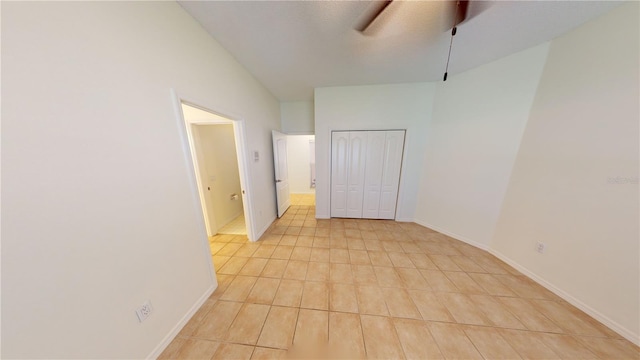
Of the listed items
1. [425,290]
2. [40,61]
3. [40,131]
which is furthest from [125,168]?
[425,290]

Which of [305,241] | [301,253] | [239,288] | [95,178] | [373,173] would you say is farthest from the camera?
[373,173]

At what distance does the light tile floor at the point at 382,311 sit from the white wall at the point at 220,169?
92 centimetres

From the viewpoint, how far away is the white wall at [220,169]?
270 centimetres

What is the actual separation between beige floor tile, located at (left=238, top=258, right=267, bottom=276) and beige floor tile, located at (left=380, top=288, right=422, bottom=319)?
1.44 meters

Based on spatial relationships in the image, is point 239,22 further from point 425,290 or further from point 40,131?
point 425,290

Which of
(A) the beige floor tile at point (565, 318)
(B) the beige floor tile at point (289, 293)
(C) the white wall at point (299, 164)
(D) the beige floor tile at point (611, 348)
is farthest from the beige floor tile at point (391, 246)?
(C) the white wall at point (299, 164)

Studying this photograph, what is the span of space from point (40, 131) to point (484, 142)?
379 centimetres

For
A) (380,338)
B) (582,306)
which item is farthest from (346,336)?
(582,306)

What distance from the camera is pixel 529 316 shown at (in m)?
1.48


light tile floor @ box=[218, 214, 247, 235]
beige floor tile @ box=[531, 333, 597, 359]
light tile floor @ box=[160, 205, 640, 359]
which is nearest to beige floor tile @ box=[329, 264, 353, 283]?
light tile floor @ box=[160, 205, 640, 359]

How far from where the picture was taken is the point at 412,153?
303 cm

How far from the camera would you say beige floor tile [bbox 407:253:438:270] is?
2092mm

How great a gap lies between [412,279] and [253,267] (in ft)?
6.26

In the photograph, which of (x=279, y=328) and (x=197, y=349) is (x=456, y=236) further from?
(x=197, y=349)
